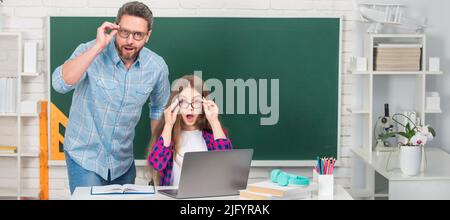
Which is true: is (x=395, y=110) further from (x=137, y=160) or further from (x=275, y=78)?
(x=137, y=160)

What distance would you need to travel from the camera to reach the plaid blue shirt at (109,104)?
3.86 metres

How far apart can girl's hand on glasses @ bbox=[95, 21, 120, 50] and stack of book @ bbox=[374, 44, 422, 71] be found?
1551 mm

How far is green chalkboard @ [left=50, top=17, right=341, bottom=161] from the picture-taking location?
13.8 feet

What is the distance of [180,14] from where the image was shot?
4242 millimetres

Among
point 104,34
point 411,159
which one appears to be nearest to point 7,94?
point 104,34

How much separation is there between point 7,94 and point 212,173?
2172mm

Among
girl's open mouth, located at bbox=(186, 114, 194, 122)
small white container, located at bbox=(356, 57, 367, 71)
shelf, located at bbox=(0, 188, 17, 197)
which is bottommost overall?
shelf, located at bbox=(0, 188, 17, 197)

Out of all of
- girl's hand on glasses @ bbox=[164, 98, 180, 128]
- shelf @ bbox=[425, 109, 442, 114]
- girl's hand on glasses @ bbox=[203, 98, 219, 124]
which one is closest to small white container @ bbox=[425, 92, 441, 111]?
shelf @ bbox=[425, 109, 442, 114]

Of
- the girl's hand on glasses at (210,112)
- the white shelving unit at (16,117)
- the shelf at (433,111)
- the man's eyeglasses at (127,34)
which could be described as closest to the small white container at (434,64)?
the shelf at (433,111)

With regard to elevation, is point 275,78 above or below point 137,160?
above

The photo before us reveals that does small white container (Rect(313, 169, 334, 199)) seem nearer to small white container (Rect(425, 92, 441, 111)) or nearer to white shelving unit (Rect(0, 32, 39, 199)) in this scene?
small white container (Rect(425, 92, 441, 111))
